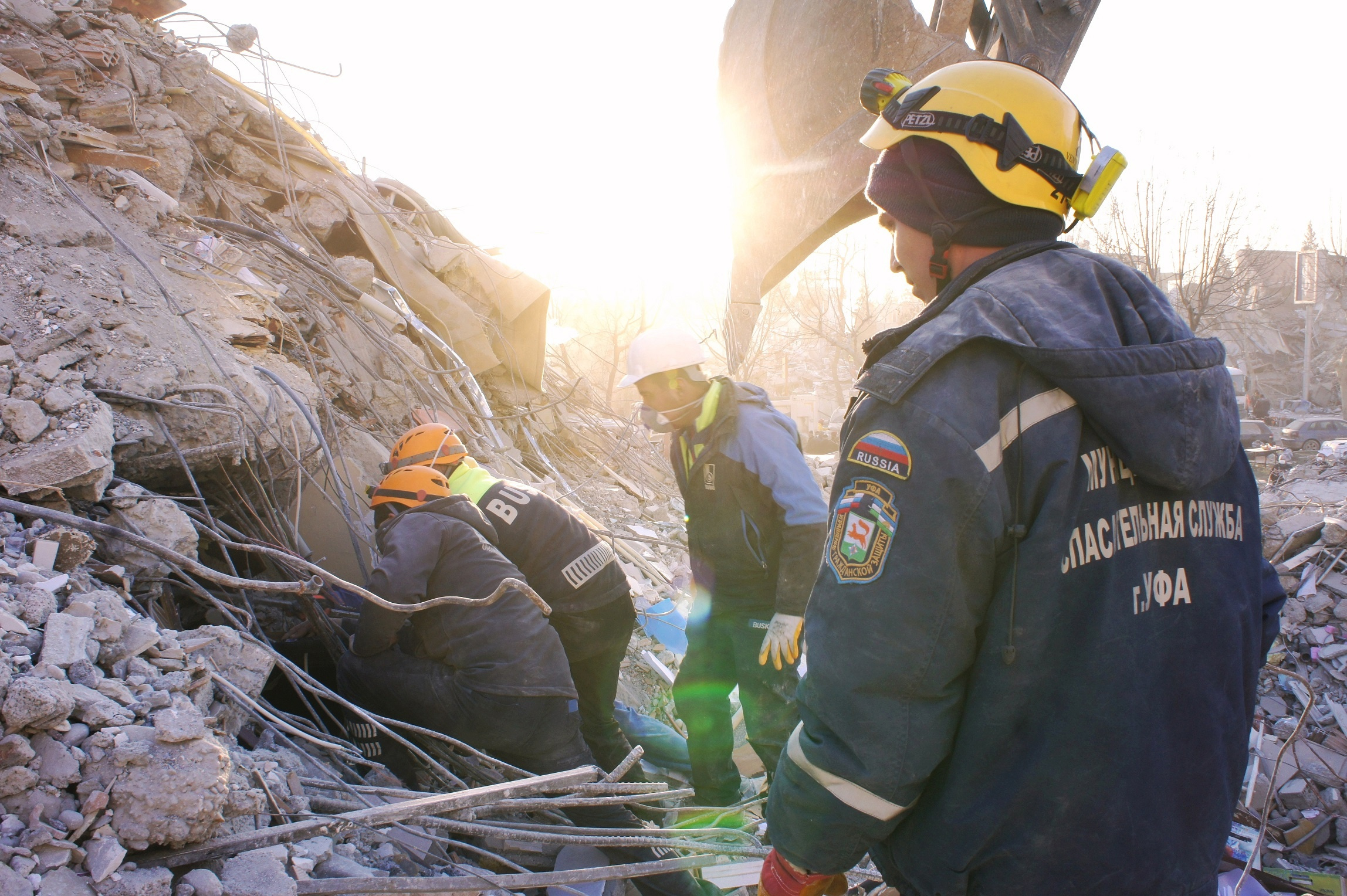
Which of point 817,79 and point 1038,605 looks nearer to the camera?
point 1038,605

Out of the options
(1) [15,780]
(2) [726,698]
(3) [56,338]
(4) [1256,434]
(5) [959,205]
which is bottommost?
(2) [726,698]

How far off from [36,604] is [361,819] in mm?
905

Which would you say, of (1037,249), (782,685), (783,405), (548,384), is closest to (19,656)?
(1037,249)

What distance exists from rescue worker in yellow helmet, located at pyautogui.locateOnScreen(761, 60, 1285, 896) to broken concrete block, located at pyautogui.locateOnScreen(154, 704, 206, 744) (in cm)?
128

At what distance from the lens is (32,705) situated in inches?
58.6

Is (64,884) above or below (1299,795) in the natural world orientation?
below

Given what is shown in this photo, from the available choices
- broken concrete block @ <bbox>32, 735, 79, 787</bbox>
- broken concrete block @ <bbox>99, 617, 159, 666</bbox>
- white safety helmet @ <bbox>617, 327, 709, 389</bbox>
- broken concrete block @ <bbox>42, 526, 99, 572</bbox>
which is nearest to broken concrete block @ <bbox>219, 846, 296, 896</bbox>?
broken concrete block @ <bbox>32, 735, 79, 787</bbox>

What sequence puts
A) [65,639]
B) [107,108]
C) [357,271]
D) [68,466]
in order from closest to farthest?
[65,639]
[68,466]
[107,108]
[357,271]

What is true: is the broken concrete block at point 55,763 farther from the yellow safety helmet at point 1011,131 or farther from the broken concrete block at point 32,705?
the yellow safety helmet at point 1011,131

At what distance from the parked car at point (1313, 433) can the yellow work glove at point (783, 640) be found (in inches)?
920

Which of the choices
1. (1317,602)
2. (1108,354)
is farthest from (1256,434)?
(1108,354)

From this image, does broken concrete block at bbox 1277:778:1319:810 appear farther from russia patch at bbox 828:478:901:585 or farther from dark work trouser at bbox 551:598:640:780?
russia patch at bbox 828:478:901:585

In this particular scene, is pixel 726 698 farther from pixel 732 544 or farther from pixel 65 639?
pixel 65 639

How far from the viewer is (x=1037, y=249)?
4.17 feet
